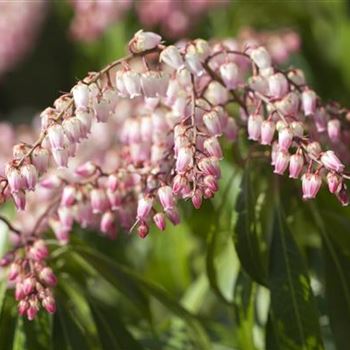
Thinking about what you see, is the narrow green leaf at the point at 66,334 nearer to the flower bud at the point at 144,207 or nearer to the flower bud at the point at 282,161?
the flower bud at the point at 144,207

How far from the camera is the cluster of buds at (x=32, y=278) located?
1712 millimetres

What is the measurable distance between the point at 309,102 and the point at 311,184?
0.83ft

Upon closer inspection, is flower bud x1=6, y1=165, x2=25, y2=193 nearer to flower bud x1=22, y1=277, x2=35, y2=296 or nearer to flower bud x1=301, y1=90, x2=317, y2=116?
flower bud x1=22, y1=277, x2=35, y2=296

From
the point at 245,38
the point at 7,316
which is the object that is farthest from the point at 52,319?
the point at 245,38

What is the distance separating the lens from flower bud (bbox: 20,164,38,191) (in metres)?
1.64

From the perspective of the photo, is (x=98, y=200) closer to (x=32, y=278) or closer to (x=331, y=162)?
(x=32, y=278)

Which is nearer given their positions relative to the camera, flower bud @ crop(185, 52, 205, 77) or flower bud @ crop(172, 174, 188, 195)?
flower bud @ crop(172, 174, 188, 195)

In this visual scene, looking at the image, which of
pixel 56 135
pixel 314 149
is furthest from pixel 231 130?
pixel 56 135

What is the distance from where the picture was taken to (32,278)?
5.73 ft

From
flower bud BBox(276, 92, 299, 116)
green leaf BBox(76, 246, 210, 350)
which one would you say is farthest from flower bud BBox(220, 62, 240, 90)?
green leaf BBox(76, 246, 210, 350)

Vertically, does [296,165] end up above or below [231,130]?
below

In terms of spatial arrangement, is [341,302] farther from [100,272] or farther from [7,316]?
[7,316]

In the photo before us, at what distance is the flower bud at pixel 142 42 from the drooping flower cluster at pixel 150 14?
1.60 meters

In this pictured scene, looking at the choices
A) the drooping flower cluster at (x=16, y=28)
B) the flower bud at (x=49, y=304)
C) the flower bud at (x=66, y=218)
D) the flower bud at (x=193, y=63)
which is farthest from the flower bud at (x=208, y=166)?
the drooping flower cluster at (x=16, y=28)
